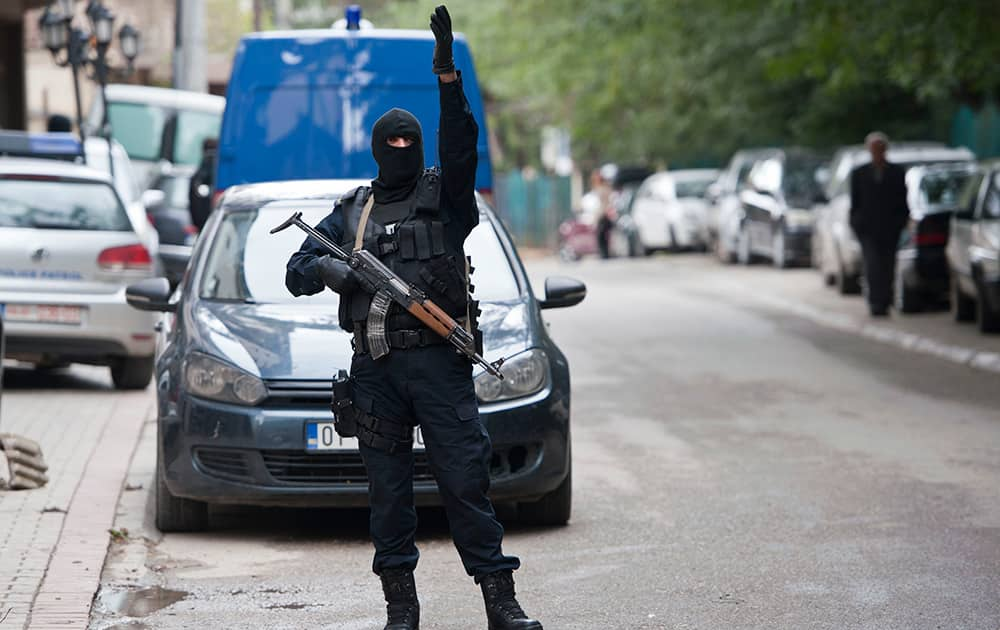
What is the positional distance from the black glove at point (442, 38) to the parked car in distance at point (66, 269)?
26.8 ft

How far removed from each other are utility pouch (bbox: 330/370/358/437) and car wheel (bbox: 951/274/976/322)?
13842 millimetres

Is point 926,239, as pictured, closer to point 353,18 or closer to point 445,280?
point 353,18

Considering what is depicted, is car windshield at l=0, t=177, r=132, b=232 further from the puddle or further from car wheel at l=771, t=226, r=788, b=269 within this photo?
car wheel at l=771, t=226, r=788, b=269

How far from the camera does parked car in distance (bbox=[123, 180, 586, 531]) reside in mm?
8617

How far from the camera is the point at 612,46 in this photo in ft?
122

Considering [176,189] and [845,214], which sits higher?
[176,189]

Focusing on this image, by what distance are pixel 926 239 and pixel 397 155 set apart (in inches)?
610

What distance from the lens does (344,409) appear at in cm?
679

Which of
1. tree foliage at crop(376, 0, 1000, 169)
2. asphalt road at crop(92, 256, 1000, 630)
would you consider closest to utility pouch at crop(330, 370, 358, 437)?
asphalt road at crop(92, 256, 1000, 630)

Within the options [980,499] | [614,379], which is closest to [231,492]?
[980,499]

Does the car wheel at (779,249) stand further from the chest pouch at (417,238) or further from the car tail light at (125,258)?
the chest pouch at (417,238)

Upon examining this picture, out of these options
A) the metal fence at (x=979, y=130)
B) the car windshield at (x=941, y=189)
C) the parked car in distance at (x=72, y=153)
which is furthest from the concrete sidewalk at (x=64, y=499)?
the metal fence at (x=979, y=130)

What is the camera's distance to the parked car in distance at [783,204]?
1174 inches

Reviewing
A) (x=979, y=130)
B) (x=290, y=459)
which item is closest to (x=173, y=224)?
(x=290, y=459)
